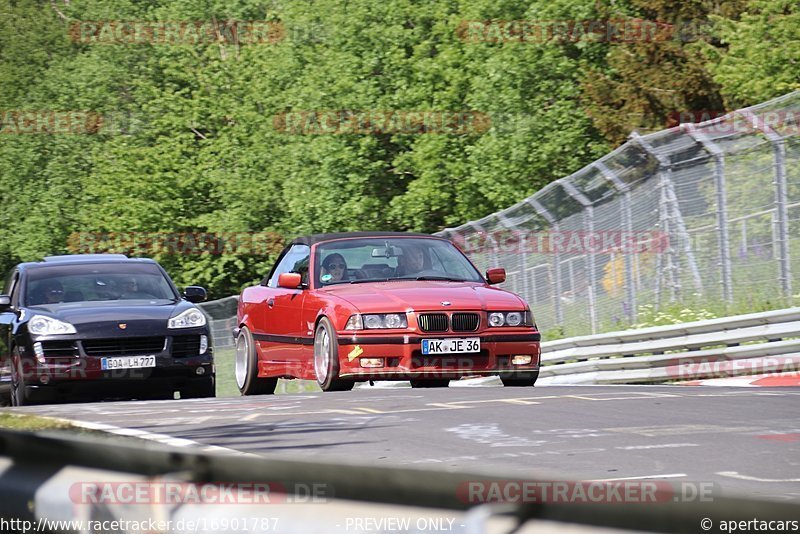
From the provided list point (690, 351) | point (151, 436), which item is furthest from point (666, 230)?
point (151, 436)

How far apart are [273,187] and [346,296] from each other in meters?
46.0

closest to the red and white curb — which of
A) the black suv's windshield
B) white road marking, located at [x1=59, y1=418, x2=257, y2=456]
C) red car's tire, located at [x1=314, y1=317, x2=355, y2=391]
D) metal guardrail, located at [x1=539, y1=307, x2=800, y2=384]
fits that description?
metal guardrail, located at [x1=539, y1=307, x2=800, y2=384]

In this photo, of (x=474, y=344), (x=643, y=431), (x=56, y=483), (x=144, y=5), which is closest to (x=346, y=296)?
(x=474, y=344)

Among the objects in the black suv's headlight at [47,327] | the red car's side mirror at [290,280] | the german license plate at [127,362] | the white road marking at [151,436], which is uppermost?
the red car's side mirror at [290,280]

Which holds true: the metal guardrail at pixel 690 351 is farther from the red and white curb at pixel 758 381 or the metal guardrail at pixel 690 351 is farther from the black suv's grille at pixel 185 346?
the black suv's grille at pixel 185 346

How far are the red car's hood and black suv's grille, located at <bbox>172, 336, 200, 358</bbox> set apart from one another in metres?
1.55

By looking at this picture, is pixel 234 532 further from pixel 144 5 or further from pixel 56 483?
pixel 144 5

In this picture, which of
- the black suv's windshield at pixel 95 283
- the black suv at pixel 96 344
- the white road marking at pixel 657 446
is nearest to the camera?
the white road marking at pixel 657 446

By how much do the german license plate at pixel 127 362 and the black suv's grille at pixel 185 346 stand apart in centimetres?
26

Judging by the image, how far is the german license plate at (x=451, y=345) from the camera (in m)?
13.8

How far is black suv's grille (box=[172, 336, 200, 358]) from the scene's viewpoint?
15.1 m

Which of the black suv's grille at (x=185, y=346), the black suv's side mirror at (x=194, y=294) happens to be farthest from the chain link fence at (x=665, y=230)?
the black suv's grille at (x=185, y=346)

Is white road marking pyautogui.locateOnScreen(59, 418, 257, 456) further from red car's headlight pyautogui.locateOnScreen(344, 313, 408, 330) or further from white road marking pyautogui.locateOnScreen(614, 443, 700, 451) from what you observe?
red car's headlight pyautogui.locateOnScreen(344, 313, 408, 330)

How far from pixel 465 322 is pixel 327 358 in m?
1.33
